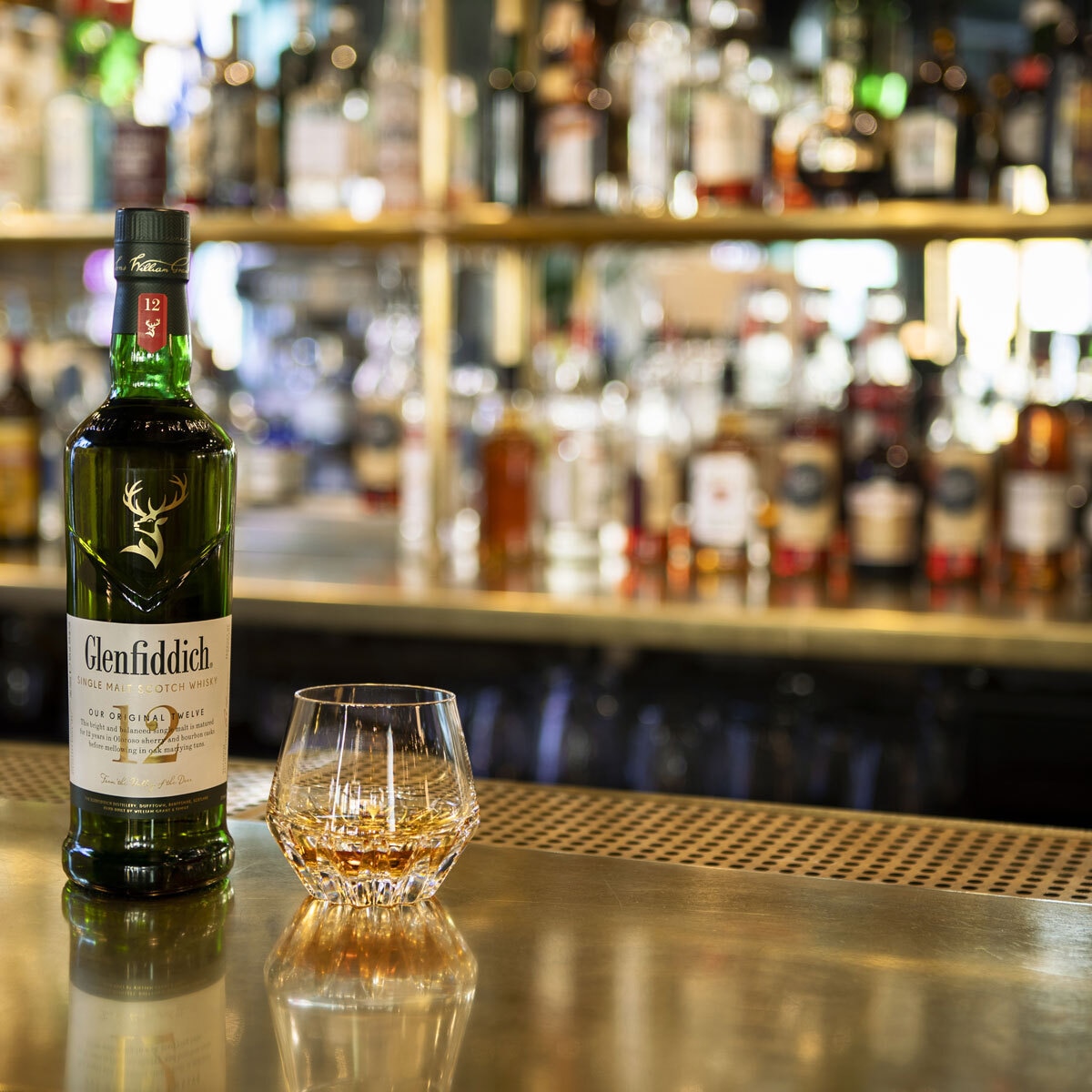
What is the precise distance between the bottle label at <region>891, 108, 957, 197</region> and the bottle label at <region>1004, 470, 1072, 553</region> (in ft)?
1.34

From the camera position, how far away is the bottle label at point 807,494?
211 centimetres

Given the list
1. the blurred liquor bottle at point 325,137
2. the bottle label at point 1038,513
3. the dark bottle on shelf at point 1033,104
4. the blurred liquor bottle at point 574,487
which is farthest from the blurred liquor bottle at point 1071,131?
the blurred liquor bottle at point 325,137

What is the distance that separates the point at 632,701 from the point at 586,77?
91cm

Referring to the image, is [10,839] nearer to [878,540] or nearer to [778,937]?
[778,937]

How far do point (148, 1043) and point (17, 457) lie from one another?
2025mm

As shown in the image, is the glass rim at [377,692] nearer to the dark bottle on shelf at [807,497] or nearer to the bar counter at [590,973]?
the bar counter at [590,973]

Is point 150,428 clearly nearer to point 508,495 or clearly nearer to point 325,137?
point 508,495

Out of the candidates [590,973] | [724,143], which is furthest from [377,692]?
[724,143]

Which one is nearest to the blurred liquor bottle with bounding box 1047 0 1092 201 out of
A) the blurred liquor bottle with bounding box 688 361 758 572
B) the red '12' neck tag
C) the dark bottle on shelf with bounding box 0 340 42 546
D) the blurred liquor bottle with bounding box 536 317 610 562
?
the blurred liquor bottle with bounding box 688 361 758 572

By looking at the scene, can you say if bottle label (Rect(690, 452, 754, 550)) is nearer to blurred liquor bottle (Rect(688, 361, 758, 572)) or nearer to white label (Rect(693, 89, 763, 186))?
blurred liquor bottle (Rect(688, 361, 758, 572))

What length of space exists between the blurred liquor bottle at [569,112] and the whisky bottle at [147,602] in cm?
156

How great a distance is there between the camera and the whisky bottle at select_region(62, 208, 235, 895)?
64cm

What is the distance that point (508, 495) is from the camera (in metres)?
2.22

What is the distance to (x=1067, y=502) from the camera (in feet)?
6.75
